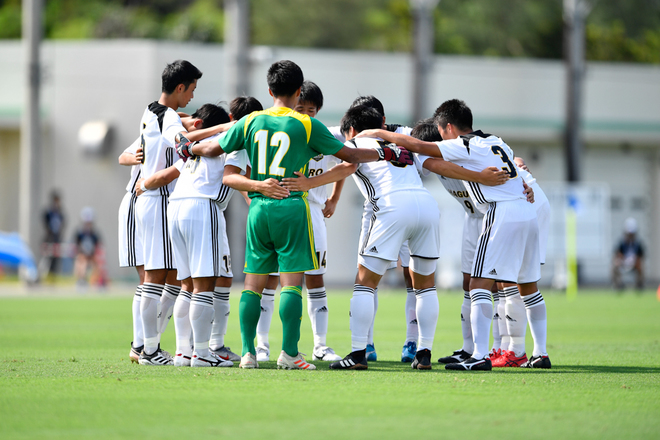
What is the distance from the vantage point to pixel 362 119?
7512 millimetres

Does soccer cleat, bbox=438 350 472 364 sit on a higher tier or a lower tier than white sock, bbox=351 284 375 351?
lower

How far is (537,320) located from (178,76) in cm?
375

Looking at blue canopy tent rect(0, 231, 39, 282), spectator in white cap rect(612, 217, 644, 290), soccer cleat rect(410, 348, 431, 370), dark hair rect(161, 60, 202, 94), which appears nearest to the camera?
soccer cleat rect(410, 348, 431, 370)

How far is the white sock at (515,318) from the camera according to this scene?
7641 millimetres

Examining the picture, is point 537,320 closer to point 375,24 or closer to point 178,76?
point 178,76

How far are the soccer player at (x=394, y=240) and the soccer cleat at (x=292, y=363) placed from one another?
0.26 metres

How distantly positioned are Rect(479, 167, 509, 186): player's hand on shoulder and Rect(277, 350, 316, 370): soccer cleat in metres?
2.07

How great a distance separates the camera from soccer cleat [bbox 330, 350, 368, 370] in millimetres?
6953

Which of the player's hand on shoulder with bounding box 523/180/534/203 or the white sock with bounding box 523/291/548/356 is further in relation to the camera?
the white sock with bounding box 523/291/548/356

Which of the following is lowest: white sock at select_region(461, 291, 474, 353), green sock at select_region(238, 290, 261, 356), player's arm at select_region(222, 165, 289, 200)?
white sock at select_region(461, 291, 474, 353)

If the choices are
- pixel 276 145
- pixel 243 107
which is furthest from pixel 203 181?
pixel 243 107

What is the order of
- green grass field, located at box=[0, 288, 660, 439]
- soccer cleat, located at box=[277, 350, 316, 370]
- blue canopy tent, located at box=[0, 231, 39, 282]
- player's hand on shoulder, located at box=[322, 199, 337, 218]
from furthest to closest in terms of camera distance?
blue canopy tent, located at box=[0, 231, 39, 282], player's hand on shoulder, located at box=[322, 199, 337, 218], soccer cleat, located at box=[277, 350, 316, 370], green grass field, located at box=[0, 288, 660, 439]

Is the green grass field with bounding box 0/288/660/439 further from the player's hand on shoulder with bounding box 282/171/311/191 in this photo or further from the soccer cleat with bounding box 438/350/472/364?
the player's hand on shoulder with bounding box 282/171/311/191

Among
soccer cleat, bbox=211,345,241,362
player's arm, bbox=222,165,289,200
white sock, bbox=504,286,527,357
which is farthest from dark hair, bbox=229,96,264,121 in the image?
white sock, bbox=504,286,527,357
